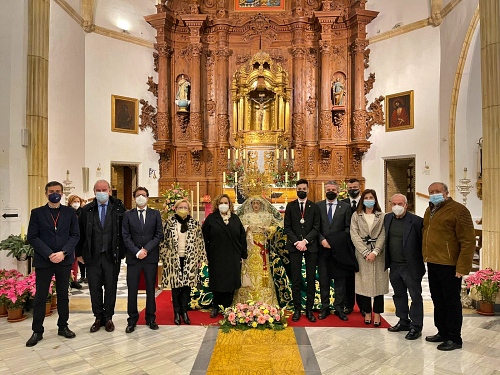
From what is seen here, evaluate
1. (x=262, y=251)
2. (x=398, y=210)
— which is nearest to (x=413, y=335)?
(x=398, y=210)

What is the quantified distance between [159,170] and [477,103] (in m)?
9.95

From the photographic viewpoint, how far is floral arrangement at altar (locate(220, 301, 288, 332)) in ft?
16.1

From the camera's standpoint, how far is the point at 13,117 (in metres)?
6.81

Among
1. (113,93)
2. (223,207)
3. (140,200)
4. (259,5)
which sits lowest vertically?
(223,207)

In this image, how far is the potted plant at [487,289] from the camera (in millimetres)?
5539

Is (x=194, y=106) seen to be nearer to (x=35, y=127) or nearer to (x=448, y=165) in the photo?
(x=35, y=127)

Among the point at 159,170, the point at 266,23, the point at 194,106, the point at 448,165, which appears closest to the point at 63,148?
the point at 159,170

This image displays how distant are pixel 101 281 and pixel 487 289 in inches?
209

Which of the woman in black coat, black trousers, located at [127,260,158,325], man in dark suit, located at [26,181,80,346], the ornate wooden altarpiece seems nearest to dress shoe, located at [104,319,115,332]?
black trousers, located at [127,260,158,325]

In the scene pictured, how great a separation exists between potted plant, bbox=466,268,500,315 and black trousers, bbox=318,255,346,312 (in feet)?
6.60

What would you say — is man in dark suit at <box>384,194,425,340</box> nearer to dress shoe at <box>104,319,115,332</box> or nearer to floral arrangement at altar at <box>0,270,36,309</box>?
dress shoe at <box>104,319,115,332</box>

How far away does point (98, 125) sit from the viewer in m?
12.4

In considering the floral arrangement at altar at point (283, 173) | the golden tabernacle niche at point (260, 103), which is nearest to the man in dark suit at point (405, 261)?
the floral arrangement at altar at point (283, 173)

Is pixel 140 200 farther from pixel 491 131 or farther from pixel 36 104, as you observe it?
pixel 491 131
